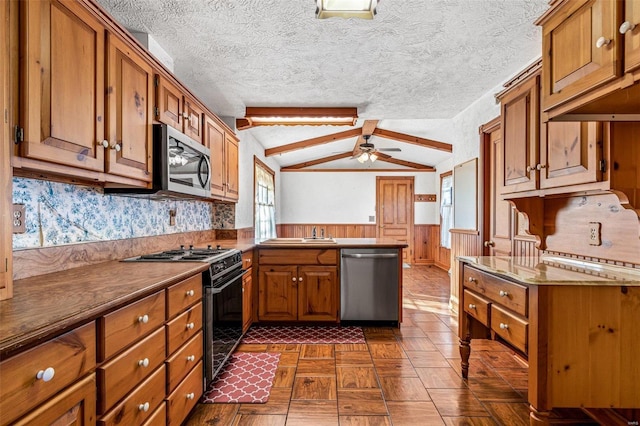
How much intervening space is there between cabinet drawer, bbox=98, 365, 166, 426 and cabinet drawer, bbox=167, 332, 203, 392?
0.07m

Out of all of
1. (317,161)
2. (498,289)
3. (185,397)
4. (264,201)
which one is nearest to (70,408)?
(185,397)

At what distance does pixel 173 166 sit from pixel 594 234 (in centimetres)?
251

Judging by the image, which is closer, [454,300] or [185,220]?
[185,220]

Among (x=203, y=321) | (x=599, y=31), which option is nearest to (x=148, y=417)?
(x=203, y=321)

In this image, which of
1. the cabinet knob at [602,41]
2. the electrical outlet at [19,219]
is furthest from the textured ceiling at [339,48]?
the electrical outlet at [19,219]

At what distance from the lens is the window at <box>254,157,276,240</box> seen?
17.0ft

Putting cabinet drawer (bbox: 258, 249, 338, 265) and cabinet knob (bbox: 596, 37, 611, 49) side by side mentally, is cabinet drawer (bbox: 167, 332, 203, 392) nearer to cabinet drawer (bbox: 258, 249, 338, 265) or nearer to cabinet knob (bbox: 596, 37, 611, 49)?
cabinet drawer (bbox: 258, 249, 338, 265)

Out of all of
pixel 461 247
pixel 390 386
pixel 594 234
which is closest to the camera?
pixel 594 234

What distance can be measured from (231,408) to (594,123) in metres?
2.46

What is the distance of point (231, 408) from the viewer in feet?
6.52

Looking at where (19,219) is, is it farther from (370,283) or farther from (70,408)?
(370,283)

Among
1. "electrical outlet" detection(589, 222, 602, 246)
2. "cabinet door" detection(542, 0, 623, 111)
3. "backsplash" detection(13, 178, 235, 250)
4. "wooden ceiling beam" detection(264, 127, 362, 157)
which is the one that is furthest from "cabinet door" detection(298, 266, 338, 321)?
"wooden ceiling beam" detection(264, 127, 362, 157)

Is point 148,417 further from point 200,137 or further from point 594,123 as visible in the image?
point 594,123

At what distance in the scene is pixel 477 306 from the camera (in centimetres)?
216
